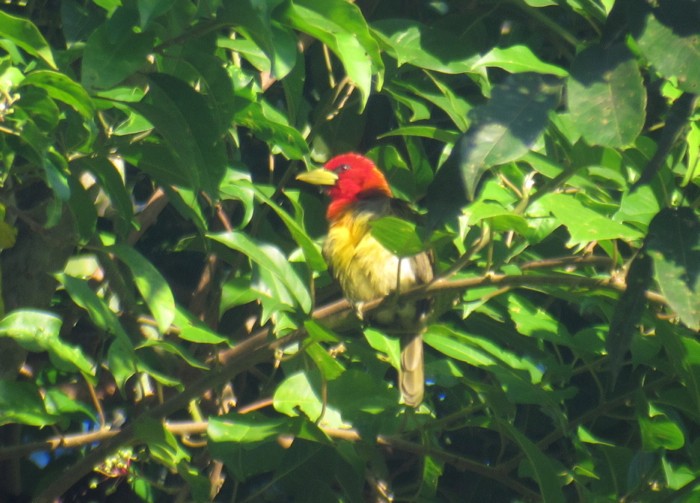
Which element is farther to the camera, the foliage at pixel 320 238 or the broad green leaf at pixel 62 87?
the broad green leaf at pixel 62 87

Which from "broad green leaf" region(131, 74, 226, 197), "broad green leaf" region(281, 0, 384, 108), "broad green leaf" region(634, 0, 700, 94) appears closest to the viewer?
"broad green leaf" region(634, 0, 700, 94)

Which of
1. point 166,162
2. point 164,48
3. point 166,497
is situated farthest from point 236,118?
point 166,497

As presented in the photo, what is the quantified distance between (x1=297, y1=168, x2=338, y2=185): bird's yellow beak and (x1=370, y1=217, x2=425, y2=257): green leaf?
127 centimetres

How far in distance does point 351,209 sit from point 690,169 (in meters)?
1.71

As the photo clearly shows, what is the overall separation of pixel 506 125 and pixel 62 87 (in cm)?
103

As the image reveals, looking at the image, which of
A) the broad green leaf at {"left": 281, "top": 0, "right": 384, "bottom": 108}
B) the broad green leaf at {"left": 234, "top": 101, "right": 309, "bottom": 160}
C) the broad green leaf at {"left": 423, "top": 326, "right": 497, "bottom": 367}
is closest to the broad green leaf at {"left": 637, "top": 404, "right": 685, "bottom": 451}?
the broad green leaf at {"left": 423, "top": 326, "right": 497, "bottom": 367}

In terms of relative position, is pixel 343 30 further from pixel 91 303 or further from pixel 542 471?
pixel 542 471

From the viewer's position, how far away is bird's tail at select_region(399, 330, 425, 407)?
3.20 metres

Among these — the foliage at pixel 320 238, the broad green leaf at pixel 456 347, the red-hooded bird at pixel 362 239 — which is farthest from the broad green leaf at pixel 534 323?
the red-hooded bird at pixel 362 239

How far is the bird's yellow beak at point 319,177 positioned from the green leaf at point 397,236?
4.15ft

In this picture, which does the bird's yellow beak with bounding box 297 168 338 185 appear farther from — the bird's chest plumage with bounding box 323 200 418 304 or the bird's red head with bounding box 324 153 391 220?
the bird's chest plumage with bounding box 323 200 418 304

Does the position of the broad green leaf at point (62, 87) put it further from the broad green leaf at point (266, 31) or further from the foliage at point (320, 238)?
the broad green leaf at point (266, 31)

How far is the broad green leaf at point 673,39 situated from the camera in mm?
1281

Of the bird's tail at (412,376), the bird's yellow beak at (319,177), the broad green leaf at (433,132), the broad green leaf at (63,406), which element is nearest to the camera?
the broad green leaf at (433,132)
